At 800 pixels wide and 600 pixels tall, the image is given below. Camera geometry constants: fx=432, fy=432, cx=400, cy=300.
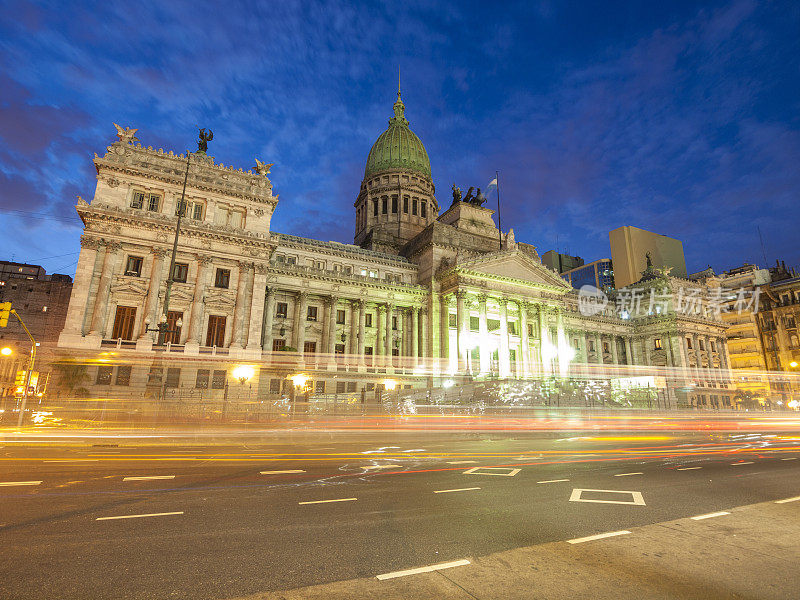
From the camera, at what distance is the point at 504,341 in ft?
184

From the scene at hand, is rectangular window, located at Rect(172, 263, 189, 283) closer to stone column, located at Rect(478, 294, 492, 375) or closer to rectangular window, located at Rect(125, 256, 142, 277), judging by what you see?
rectangular window, located at Rect(125, 256, 142, 277)

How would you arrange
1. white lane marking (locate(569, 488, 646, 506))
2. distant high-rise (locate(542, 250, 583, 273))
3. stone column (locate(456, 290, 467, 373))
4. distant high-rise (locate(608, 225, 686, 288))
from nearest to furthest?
1. white lane marking (locate(569, 488, 646, 506))
2. stone column (locate(456, 290, 467, 373))
3. distant high-rise (locate(608, 225, 686, 288))
4. distant high-rise (locate(542, 250, 583, 273))

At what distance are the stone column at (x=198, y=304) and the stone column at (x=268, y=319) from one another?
8.57 m

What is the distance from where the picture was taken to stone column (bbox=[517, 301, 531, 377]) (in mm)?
56441

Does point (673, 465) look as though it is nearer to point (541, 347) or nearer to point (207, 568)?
point (207, 568)

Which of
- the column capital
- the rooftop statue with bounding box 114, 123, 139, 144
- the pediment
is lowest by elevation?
the column capital

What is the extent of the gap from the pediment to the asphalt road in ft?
126

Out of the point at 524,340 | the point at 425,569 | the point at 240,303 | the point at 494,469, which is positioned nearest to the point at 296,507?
the point at 425,569

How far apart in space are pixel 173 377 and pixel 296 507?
111 ft

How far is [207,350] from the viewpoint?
3953 cm

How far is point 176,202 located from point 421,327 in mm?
31379

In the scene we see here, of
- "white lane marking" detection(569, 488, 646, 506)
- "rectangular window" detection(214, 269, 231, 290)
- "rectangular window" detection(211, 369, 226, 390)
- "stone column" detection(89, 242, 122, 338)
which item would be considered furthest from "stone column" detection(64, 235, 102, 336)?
"white lane marking" detection(569, 488, 646, 506)

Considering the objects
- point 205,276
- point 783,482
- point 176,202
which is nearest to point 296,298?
point 205,276

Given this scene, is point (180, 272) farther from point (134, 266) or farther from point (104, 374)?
point (104, 374)
